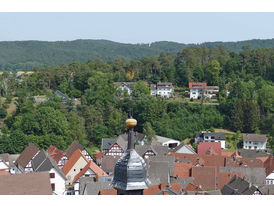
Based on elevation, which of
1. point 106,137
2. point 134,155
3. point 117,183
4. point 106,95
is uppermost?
point 134,155

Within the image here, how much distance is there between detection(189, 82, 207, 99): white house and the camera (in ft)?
127

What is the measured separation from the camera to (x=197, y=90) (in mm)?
38750

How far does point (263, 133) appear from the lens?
107 ft

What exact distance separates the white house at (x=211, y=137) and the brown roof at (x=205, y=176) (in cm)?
1141

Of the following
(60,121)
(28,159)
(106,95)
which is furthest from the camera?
(106,95)

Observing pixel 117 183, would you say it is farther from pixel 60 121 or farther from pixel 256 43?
pixel 256 43

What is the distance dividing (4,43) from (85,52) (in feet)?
73.8

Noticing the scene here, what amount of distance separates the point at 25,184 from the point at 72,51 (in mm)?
109896

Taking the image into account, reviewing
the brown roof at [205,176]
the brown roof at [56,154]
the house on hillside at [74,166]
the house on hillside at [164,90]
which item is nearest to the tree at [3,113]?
the brown roof at [56,154]

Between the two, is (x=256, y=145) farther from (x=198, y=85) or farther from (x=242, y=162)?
(x=198, y=85)

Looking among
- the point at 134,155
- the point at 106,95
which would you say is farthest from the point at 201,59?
the point at 134,155

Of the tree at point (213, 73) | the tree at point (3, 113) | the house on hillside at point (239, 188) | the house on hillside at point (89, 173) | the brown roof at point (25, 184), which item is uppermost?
→ the tree at point (213, 73)

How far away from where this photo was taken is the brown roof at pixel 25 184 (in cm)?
989

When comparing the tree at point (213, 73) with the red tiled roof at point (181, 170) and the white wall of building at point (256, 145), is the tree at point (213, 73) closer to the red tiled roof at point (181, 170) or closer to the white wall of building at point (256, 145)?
the white wall of building at point (256, 145)
